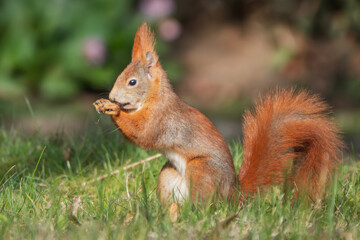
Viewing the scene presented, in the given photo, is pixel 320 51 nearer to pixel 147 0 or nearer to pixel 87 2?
pixel 147 0

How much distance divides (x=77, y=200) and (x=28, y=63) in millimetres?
4076

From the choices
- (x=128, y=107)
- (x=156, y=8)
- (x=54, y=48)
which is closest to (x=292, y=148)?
(x=128, y=107)

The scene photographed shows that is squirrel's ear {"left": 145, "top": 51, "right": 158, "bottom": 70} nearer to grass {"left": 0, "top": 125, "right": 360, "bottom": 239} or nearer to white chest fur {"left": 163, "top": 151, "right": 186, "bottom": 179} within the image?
white chest fur {"left": 163, "top": 151, "right": 186, "bottom": 179}

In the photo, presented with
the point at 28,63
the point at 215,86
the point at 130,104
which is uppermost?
the point at 130,104

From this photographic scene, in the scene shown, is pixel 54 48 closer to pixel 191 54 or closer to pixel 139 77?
pixel 191 54

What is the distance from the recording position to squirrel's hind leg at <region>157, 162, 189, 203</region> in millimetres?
2191

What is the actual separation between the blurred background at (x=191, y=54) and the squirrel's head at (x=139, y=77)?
2899 millimetres

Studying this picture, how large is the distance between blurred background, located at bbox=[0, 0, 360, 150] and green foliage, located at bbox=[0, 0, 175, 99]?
1cm

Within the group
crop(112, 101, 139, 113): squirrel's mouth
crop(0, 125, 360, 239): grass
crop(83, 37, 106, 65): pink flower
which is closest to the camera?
crop(0, 125, 360, 239): grass

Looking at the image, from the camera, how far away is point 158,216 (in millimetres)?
1917

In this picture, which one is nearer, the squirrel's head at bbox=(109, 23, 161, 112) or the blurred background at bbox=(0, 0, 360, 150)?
the squirrel's head at bbox=(109, 23, 161, 112)

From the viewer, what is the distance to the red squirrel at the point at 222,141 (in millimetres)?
2189

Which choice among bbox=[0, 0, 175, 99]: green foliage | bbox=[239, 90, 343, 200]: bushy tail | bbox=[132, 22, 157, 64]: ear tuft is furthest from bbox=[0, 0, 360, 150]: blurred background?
bbox=[132, 22, 157, 64]: ear tuft

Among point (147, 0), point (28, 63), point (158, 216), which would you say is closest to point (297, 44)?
point (147, 0)
